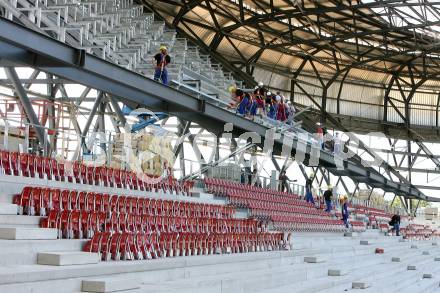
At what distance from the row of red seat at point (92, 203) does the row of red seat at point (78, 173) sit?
4.03 feet

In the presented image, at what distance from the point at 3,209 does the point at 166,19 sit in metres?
29.8

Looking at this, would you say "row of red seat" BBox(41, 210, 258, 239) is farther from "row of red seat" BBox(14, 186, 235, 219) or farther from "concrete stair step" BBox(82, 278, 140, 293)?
"concrete stair step" BBox(82, 278, 140, 293)

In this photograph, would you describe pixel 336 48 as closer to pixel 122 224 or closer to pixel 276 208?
pixel 276 208

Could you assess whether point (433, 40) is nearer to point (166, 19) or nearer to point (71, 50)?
point (166, 19)

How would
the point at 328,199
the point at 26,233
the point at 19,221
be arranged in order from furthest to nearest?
the point at 328,199, the point at 19,221, the point at 26,233

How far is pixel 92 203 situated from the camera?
13.0m

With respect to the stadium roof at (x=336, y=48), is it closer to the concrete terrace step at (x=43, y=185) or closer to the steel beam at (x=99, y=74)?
the steel beam at (x=99, y=74)

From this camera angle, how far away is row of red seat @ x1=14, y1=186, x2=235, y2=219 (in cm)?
1143

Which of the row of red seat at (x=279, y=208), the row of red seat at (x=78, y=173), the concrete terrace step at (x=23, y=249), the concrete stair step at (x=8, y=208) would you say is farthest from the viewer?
the row of red seat at (x=279, y=208)

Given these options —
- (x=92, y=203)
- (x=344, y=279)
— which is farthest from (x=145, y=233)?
(x=344, y=279)

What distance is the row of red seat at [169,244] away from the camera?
11172 mm

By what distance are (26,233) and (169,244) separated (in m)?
4.08

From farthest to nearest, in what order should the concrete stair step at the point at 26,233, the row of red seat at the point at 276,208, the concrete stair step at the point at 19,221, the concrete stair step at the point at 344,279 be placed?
1. the row of red seat at the point at 276,208
2. the concrete stair step at the point at 344,279
3. the concrete stair step at the point at 19,221
4. the concrete stair step at the point at 26,233

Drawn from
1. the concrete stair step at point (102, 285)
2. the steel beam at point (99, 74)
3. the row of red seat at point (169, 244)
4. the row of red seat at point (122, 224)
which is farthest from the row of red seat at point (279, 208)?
the concrete stair step at point (102, 285)
